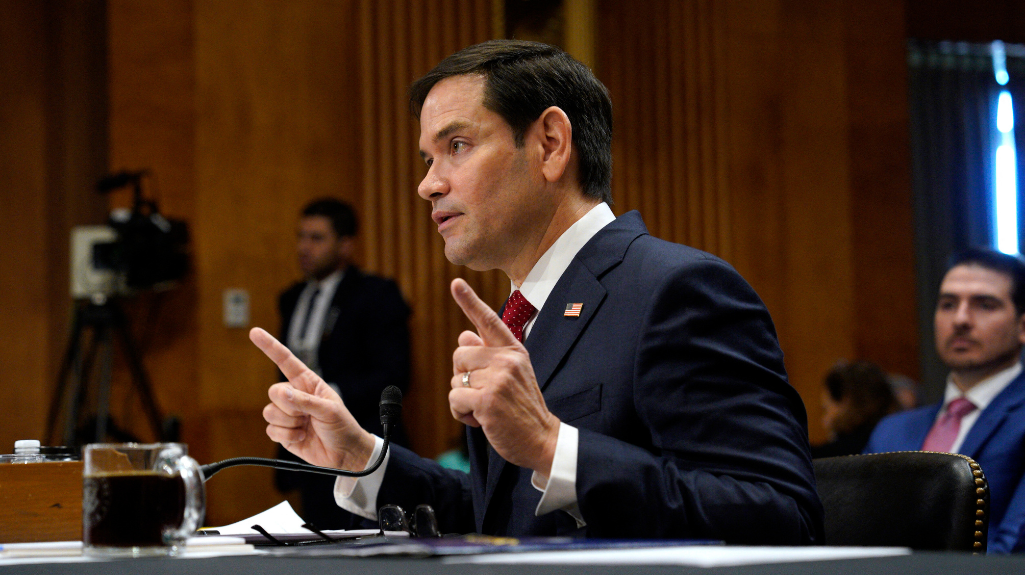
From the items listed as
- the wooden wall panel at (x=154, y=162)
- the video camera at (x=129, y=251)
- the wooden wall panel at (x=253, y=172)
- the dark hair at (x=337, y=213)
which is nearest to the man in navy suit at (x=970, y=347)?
the dark hair at (x=337, y=213)

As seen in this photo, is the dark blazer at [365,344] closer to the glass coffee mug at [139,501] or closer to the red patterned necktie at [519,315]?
the red patterned necktie at [519,315]

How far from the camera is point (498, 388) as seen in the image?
1142mm

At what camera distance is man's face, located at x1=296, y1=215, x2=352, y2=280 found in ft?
15.1

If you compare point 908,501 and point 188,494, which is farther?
point 908,501

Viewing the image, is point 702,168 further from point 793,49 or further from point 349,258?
point 349,258

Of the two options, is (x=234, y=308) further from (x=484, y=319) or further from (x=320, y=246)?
(x=484, y=319)

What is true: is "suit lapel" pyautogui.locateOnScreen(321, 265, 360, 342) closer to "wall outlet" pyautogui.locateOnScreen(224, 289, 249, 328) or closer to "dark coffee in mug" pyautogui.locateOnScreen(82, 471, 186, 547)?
"wall outlet" pyautogui.locateOnScreen(224, 289, 249, 328)

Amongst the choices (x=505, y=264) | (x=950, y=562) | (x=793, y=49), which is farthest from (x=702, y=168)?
(x=950, y=562)

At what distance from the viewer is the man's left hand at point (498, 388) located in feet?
3.76

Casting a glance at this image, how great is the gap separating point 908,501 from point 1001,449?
56.7 inches

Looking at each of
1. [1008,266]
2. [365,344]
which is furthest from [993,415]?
[365,344]

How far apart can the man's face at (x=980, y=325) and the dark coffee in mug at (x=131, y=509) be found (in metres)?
2.73

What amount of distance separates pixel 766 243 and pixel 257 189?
269 centimetres

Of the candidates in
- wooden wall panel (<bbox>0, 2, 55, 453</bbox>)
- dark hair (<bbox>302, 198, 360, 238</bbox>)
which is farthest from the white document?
wooden wall panel (<bbox>0, 2, 55, 453</bbox>)
